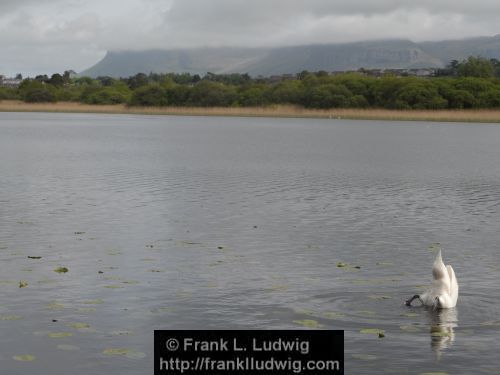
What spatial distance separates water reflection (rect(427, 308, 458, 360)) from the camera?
13.4 m

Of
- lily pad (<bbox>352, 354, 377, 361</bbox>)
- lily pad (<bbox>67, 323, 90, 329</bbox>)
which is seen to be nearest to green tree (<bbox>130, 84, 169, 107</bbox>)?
lily pad (<bbox>67, 323, 90, 329</bbox>)

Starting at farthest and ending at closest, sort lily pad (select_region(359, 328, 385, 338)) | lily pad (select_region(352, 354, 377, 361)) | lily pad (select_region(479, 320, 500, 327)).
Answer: lily pad (select_region(479, 320, 500, 327))
lily pad (select_region(359, 328, 385, 338))
lily pad (select_region(352, 354, 377, 361))

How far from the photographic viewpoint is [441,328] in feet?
47.2

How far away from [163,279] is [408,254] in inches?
267

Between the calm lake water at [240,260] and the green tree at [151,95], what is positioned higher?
the green tree at [151,95]

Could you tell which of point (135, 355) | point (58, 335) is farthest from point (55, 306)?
point (135, 355)

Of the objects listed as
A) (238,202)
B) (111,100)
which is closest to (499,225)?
(238,202)

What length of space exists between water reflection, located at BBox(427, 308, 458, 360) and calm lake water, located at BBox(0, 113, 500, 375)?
0.18 feet

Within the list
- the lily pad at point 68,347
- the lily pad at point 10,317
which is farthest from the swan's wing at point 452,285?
the lily pad at point 10,317

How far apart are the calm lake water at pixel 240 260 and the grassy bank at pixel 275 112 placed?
3312 inches

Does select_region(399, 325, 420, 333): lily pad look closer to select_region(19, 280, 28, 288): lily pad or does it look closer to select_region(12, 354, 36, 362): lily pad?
select_region(12, 354, 36, 362): lily pad

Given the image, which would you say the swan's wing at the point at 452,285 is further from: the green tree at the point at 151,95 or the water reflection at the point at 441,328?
the green tree at the point at 151,95

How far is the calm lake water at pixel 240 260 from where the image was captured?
525 inches

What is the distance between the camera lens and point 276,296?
53.6 ft
